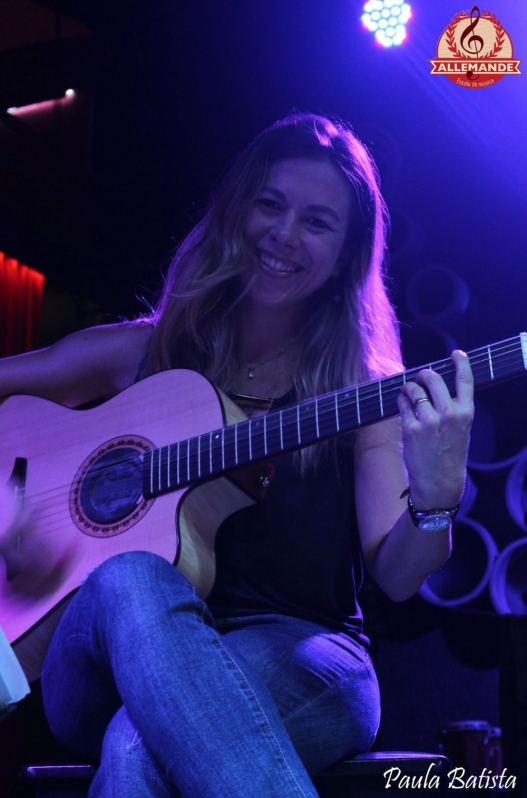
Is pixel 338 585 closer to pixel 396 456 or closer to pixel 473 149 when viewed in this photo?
pixel 396 456

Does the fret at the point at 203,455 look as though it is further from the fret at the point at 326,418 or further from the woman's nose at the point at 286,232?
the woman's nose at the point at 286,232

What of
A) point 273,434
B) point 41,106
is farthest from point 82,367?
point 41,106

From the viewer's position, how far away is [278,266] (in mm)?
1786

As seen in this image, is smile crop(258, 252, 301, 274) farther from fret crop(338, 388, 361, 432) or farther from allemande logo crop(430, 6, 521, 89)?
allemande logo crop(430, 6, 521, 89)

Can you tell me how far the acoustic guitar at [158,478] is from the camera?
1.39 metres

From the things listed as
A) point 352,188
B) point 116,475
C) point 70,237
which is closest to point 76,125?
point 70,237

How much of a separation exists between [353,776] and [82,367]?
3.61 feet

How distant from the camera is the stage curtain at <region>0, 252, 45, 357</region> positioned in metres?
4.67

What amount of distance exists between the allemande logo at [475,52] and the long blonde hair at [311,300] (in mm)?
1227

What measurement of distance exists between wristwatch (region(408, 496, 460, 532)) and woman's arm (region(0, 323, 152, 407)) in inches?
33.2

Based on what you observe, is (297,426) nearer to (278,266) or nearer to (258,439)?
(258,439)

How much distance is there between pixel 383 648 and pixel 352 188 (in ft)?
6.53

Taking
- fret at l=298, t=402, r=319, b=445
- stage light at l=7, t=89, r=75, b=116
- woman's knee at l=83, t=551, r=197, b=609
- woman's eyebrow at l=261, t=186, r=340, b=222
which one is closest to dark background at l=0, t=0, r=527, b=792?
stage light at l=7, t=89, r=75, b=116

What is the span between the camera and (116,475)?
1553 millimetres
